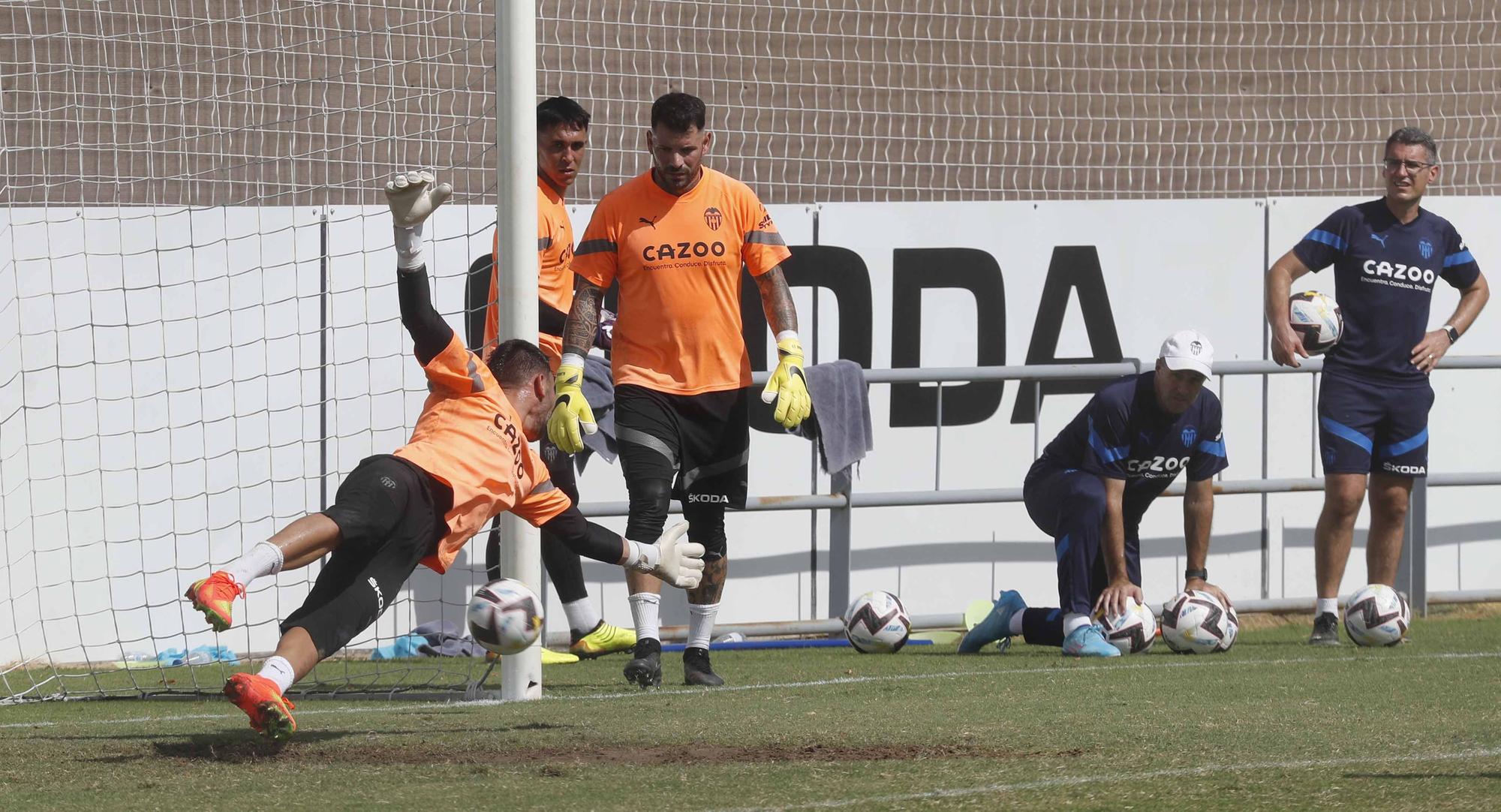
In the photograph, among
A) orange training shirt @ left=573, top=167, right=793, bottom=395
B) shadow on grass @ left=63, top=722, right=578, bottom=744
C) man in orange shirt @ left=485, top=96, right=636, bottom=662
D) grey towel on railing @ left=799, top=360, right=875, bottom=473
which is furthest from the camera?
grey towel on railing @ left=799, top=360, right=875, bottom=473

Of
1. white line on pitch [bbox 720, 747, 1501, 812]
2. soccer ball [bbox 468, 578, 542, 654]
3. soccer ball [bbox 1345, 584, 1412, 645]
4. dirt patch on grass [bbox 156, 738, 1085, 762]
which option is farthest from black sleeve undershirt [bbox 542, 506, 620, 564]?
soccer ball [bbox 1345, 584, 1412, 645]

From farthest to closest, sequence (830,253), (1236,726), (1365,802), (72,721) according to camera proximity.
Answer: (830,253), (72,721), (1236,726), (1365,802)

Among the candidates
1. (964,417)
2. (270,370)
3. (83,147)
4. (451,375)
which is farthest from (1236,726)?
(83,147)

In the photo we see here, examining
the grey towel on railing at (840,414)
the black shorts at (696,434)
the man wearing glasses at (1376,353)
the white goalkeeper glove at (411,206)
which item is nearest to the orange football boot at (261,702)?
the white goalkeeper glove at (411,206)

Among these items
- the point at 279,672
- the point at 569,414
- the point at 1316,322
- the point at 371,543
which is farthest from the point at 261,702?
the point at 1316,322

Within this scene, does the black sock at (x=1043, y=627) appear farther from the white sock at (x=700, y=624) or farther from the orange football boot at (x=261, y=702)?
the orange football boot at (x=261, y=702)

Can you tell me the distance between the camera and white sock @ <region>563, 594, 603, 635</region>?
25.5 feet

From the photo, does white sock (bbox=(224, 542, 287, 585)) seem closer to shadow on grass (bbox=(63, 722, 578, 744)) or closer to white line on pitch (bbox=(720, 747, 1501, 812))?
shadow on grass (bbox=(63, 722, 578, 744))

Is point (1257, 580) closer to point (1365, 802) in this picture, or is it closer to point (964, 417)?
point (964, 417)

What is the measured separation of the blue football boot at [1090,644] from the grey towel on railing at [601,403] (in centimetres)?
207

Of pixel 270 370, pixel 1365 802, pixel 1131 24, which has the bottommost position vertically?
pixel 1365 802

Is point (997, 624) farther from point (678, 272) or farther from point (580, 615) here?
point (678, 272)

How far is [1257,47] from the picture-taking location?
410 inches

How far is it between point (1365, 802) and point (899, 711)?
1.99 meters
